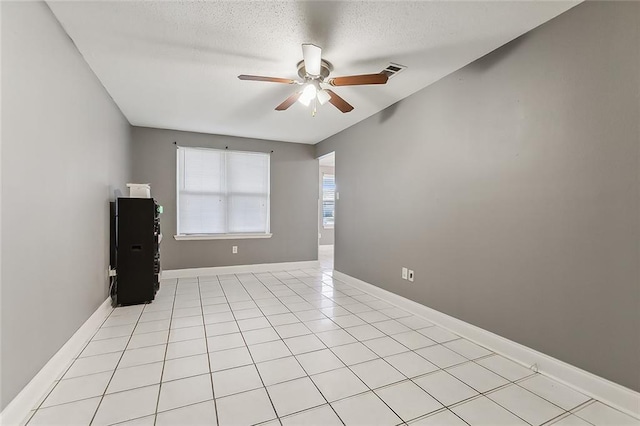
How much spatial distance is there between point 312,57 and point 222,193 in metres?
3.49

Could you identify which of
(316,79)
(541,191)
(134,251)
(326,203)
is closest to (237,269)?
(134,251)

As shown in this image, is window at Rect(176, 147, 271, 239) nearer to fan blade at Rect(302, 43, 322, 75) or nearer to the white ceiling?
the white ceiling

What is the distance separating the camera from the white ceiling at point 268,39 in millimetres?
1854

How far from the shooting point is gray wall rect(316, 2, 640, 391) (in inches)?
65.2

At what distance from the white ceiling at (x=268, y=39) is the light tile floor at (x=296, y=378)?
7.89ft

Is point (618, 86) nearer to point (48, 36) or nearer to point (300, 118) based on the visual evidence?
point (300, 118)

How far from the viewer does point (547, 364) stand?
6.48 feet

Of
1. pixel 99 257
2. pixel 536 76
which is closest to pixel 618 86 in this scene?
pixel 536 76

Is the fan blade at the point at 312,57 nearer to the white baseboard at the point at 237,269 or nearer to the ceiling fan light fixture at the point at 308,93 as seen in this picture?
the ceiling fan light fixture at the point at 308,93

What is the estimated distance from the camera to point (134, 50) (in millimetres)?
2342

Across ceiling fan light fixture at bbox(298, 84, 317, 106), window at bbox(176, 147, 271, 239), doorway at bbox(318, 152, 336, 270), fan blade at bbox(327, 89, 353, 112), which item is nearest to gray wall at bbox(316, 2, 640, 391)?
fan blade at bbox(327, 89, 353, 112)

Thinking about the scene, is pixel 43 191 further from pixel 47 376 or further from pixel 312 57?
pixel 312 57

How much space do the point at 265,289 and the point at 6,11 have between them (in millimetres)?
3481

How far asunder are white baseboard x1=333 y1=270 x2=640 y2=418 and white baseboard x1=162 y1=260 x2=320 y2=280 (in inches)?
107
